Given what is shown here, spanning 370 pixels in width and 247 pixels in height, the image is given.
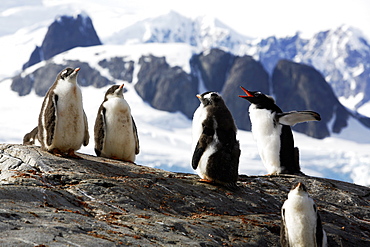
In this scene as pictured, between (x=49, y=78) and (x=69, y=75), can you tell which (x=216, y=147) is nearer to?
(x=69, y=75)

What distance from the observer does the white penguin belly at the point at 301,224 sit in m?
6.86

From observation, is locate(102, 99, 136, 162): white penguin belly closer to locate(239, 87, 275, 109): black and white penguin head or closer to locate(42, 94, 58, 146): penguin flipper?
locate(42, 94, 58, 146): penguin flipper

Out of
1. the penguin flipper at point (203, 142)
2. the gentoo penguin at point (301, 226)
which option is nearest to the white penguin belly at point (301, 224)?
the gentoo penguin at point (301, 226)

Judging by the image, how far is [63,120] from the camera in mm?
9016

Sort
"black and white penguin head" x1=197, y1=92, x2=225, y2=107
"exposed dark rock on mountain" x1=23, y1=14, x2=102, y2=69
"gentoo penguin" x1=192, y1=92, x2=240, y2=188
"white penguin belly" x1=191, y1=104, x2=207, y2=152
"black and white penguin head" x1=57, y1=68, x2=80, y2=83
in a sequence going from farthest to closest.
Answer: "exposed dark rock on mountain" x1=23, y1=14, x2=102, y2=69, "black and white penguin head" x1=57, y1=68, x2=80, y2=83, "black and white penguin head" x1=197, y1=92, x2=225, y2=107, "white penguin belly" x1=191, y1=104, x2=207, y2=152, "gentoo penguin" x1=192, y1=92, x2=240, y2=188

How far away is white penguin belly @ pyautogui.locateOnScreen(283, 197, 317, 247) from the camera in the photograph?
22.5ft

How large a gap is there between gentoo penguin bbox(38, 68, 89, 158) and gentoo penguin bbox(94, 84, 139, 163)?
1076 millimetres

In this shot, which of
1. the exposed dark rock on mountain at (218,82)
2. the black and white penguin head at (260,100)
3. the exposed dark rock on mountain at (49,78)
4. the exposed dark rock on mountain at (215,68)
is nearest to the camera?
the black and white penguin head at (260,100)

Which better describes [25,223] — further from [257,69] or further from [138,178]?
[257,69]

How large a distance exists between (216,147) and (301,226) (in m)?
2.13

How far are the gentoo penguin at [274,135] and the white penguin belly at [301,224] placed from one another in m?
4.04

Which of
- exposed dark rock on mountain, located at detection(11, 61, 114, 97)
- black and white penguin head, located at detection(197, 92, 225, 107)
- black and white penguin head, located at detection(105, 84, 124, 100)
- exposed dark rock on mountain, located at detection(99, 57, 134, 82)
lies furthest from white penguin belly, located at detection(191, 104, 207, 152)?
exposed dark rock on mountain, located at detection(99, 57, 134, 82)

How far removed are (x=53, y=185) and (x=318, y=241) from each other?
3394 millimetres

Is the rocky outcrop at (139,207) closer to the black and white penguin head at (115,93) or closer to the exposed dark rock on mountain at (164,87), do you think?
the black and white penguin head at (115,93)
